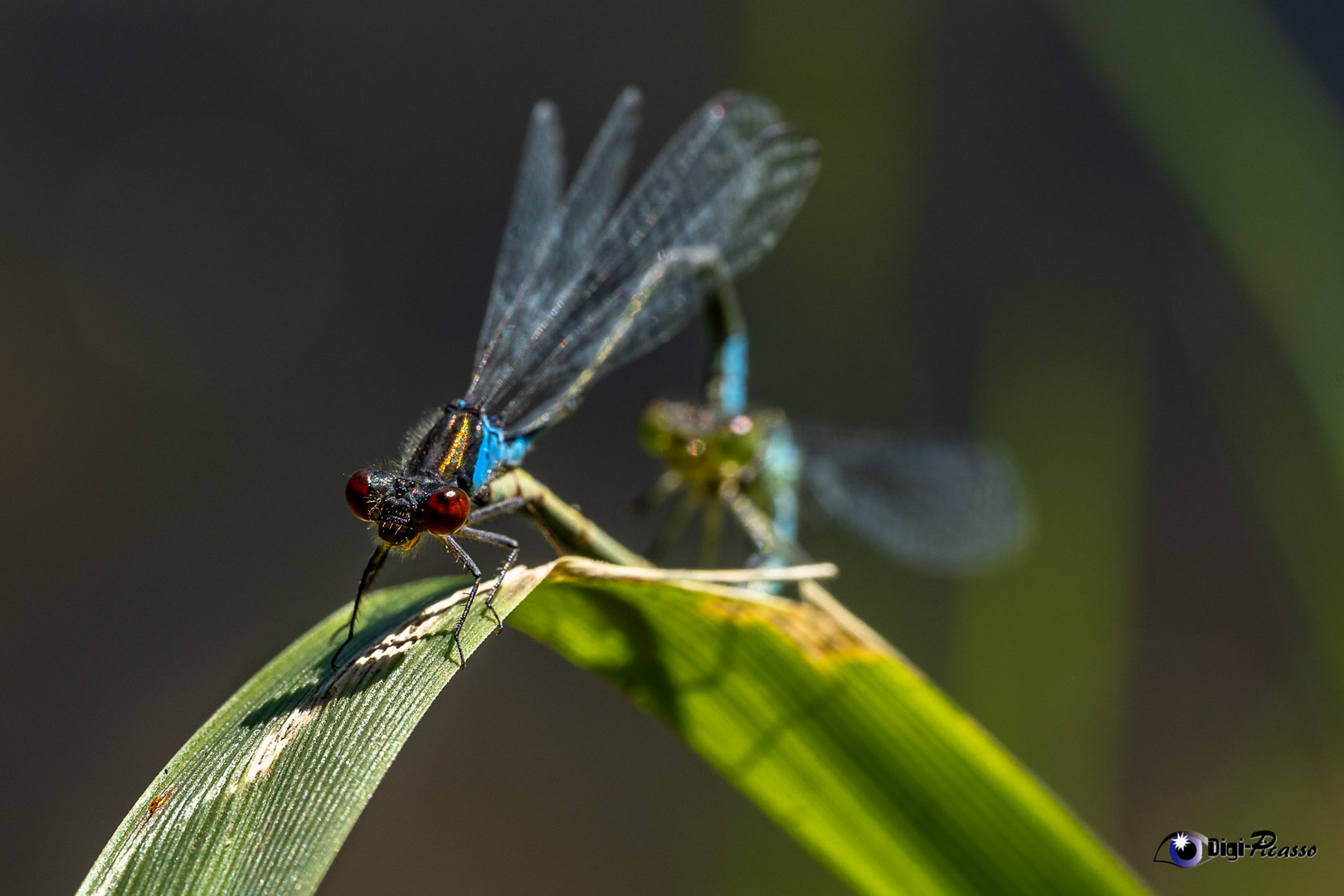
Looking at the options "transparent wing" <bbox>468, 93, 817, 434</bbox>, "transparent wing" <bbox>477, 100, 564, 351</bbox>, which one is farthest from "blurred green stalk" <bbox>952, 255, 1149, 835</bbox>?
"transparent wing" <bbox>477, 100, 564, 351</bbox>

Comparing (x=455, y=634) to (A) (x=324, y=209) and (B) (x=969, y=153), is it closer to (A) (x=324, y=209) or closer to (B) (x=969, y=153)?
(A) (x=324, y=209)

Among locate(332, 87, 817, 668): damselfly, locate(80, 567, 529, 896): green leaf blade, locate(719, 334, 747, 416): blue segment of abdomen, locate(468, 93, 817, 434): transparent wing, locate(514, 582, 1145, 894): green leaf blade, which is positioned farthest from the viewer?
locate(719, 334, 747, 416): blue segment of abdomen

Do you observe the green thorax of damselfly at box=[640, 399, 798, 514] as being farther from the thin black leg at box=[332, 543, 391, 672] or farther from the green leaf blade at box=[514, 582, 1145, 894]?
the green leaf blade at box=[514, 582, 1145, 894]

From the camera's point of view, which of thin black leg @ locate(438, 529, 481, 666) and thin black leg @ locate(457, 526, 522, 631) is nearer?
thin black leg @ locate(438, 529, 481, 666)

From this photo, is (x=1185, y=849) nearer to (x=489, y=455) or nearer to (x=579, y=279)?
(x=489, y=455)

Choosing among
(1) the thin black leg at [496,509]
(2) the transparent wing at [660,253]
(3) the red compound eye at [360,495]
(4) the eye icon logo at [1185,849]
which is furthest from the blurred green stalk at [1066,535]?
(3) the red compound eye at [360,495]

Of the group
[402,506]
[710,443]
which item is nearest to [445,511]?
[402,506]
